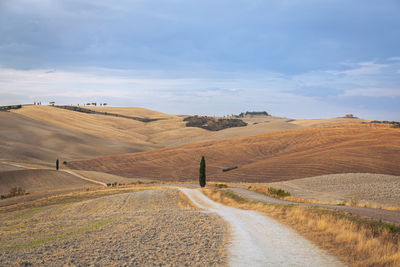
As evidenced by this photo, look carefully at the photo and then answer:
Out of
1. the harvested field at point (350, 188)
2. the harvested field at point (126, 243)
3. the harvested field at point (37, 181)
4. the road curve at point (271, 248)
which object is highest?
the road curve at point (271, 248)

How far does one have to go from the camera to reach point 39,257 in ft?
38.5

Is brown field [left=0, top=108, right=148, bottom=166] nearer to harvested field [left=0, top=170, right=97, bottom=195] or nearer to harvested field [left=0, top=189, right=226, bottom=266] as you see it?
harvested field [left=0, top=170, right=97, bottom=195]

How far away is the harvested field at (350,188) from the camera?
36219mm

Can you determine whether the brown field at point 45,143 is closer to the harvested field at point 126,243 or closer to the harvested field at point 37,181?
the harvested field at point 37,181

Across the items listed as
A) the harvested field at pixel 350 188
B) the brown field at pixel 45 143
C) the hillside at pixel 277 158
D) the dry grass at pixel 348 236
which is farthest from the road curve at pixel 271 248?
the brown field at pixel 45 143

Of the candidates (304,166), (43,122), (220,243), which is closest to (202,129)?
(43,122)

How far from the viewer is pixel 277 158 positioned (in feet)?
245

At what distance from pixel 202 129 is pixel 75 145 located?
261 feet

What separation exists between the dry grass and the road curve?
532mm

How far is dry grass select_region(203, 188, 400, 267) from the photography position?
10609mm

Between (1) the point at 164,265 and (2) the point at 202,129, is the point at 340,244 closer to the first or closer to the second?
(1) the point at 164,265

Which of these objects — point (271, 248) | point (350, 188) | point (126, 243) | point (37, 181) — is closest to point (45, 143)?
point (37, 181)

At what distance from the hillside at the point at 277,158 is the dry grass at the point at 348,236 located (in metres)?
43.6

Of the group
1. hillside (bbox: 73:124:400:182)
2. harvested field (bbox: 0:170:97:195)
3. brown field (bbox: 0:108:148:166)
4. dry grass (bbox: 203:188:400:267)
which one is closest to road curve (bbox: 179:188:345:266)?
dry grass (bbox: 203:188:400:267)
